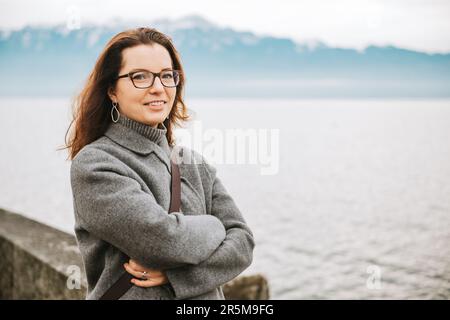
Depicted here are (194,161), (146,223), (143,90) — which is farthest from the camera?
(194,161)

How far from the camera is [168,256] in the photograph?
1759mm

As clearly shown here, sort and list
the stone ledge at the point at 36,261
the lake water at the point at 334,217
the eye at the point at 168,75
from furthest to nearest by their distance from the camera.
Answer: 1. the lake water at the point at 334,217
2. the stone ledge at the point at 36,261
3. the eye at the point at 168,75

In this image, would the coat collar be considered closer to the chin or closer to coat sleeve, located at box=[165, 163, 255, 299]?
the chin

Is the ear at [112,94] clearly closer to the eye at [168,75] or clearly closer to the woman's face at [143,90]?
the woman's face at [143,90]

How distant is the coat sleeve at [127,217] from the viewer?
173 centimetres

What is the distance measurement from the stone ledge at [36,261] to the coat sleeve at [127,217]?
4.54ft

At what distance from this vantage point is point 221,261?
6.30ft

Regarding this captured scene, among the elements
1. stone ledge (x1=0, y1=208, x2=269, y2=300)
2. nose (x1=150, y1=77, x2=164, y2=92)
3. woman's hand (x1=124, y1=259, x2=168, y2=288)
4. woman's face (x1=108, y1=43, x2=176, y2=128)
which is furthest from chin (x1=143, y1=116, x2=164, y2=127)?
stone ledge (x1=0, y1=208, x2=269, y2=300)

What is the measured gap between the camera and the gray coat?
1738 millimetres

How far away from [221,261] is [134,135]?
628mm

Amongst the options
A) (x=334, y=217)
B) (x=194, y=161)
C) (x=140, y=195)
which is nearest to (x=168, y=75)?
(x=194, y=161)

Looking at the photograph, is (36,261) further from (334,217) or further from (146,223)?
(334,217)

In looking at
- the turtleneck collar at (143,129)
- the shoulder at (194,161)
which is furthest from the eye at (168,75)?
the shoulder at (194,161)

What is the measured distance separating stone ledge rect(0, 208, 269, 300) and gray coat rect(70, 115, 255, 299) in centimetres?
126
